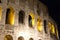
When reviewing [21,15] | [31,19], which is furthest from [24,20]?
[31,19]

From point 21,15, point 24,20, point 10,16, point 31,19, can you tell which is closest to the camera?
point 10,16

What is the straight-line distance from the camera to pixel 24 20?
15.5 meters

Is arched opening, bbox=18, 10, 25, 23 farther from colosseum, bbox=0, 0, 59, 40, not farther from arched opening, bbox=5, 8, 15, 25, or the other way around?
arched opening, bbox=5, 8, 15, 25

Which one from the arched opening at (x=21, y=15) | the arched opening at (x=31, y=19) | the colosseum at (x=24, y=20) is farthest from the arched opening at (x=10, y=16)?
the arched opening at (x=31, y=19)

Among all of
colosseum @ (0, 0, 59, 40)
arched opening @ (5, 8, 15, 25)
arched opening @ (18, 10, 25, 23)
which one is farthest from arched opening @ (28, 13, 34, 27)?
arched opening @ (5, 8, 15, 25)

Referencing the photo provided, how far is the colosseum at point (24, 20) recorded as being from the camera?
1372 centimetres

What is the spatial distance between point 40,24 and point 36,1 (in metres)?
3.28

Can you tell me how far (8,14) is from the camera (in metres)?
14.8

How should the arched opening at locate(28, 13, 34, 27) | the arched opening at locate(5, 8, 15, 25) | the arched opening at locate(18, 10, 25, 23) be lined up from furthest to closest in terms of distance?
1. the arched opening at locate(28, 13, 34, 27)
2. the arched opening at locate(18, 10, 25, 23)
3. the arched opening at locate(5, 8, 15, 25)

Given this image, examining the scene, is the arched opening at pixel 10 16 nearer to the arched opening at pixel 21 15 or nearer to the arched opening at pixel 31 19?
the arched opening at pixel 21 15

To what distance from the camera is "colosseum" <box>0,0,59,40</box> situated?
13.7 metres

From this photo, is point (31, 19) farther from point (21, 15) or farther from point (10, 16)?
point (10, 16)

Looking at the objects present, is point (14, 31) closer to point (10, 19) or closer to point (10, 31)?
point (10, 31)

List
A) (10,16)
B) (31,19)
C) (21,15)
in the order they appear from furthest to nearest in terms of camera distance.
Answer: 1. (31,19)
2. (21,15)
3. (10,16)
